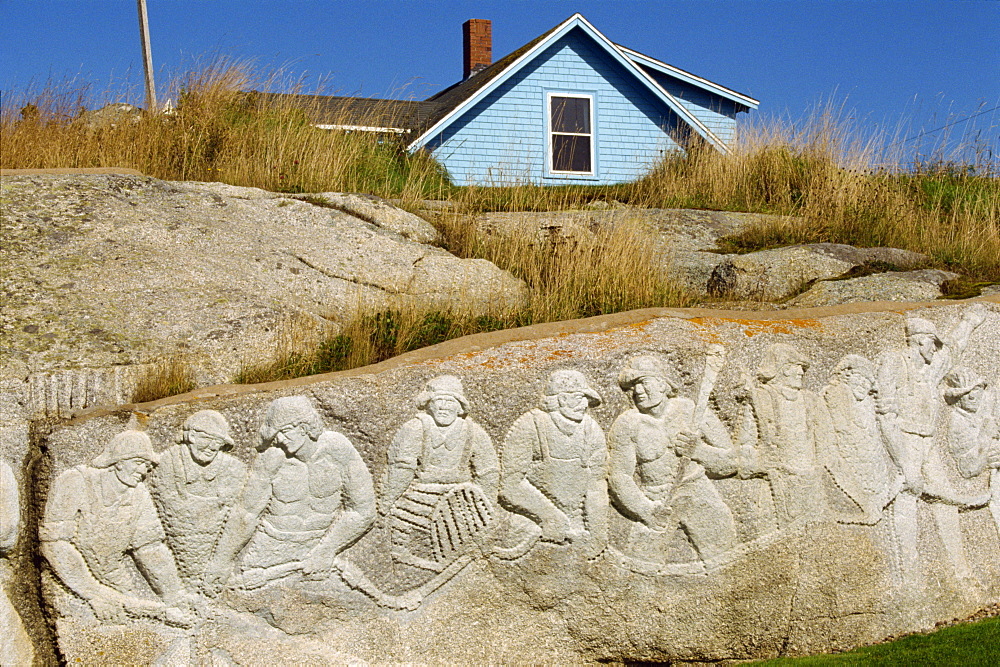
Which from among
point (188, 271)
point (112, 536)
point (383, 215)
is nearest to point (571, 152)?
point (383, 215)

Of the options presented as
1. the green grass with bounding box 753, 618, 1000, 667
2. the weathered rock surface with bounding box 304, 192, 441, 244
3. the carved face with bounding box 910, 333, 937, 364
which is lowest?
the green grass with bounding box 753, 618, 1000, 667

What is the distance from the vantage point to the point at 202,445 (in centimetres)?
426

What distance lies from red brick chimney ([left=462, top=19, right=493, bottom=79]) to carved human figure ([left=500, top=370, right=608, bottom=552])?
13401mm

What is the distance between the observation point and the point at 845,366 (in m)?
5.13

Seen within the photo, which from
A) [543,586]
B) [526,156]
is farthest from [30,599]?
[526,156]

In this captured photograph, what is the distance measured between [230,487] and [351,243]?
2.50 m

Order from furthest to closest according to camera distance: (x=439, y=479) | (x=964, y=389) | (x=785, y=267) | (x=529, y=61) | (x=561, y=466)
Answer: (x=529, y=61)
(x=785, y=267)
(x=964, y=389)
(x=561, y=466)
(x=439, y=479)

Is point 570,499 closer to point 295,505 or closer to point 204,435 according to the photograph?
point 295,505

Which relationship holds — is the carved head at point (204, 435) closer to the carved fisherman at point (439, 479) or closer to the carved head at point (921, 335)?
the carved fisherman at point (439, 479)

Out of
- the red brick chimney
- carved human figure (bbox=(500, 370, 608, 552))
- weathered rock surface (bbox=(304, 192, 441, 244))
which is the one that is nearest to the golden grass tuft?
carved human figure (bbox=(500, 370, 608, 552))

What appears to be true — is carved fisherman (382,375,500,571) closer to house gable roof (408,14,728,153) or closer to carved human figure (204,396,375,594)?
carved human figure (204,396,375,594)

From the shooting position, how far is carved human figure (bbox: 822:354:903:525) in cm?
512

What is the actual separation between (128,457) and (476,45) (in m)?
14.4

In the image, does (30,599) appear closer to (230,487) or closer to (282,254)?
(230,487)
